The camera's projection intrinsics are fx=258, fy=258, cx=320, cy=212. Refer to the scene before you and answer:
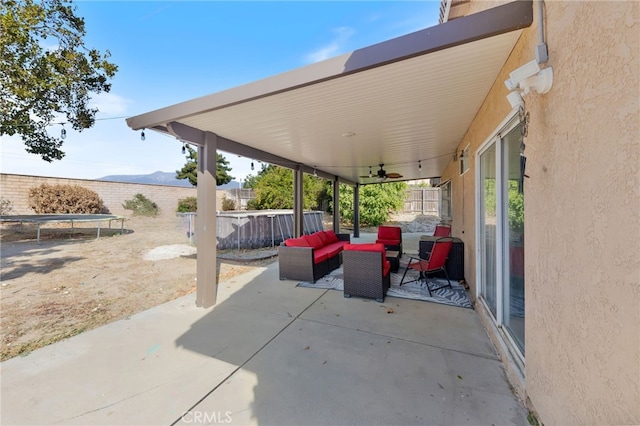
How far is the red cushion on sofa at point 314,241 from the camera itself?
597cm

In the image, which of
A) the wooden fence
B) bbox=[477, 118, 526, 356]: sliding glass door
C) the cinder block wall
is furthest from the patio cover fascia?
the cinder block wall

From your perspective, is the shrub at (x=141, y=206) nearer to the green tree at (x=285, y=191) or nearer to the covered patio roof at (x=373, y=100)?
the green tree at (x=285, y=191)

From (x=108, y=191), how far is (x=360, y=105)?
18181mm

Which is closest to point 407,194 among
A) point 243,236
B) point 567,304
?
point 243,236

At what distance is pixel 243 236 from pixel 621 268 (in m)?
8.88

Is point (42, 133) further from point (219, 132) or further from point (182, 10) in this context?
point (219, 132)

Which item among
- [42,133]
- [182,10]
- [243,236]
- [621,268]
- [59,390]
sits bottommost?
[59,390]

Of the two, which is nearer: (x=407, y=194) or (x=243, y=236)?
(x=243, y=236)

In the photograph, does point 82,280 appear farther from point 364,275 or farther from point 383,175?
point 383,175

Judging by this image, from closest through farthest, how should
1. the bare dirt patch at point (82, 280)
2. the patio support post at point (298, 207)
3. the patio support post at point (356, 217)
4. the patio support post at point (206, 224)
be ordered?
the bare dirt patch at point (82, 280), the patio support post at point (206, 224), the patio support post at point (298, 207), the patio support post at point (356, 217)

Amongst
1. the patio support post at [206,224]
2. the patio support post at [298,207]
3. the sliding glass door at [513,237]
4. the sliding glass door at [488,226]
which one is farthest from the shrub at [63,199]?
the sliding glass door at [513,237]

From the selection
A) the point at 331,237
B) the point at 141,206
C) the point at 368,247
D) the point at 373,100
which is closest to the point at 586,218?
the point at 373,100

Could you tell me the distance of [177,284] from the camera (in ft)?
16.9

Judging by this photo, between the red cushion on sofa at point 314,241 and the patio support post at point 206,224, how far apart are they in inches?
88.2
